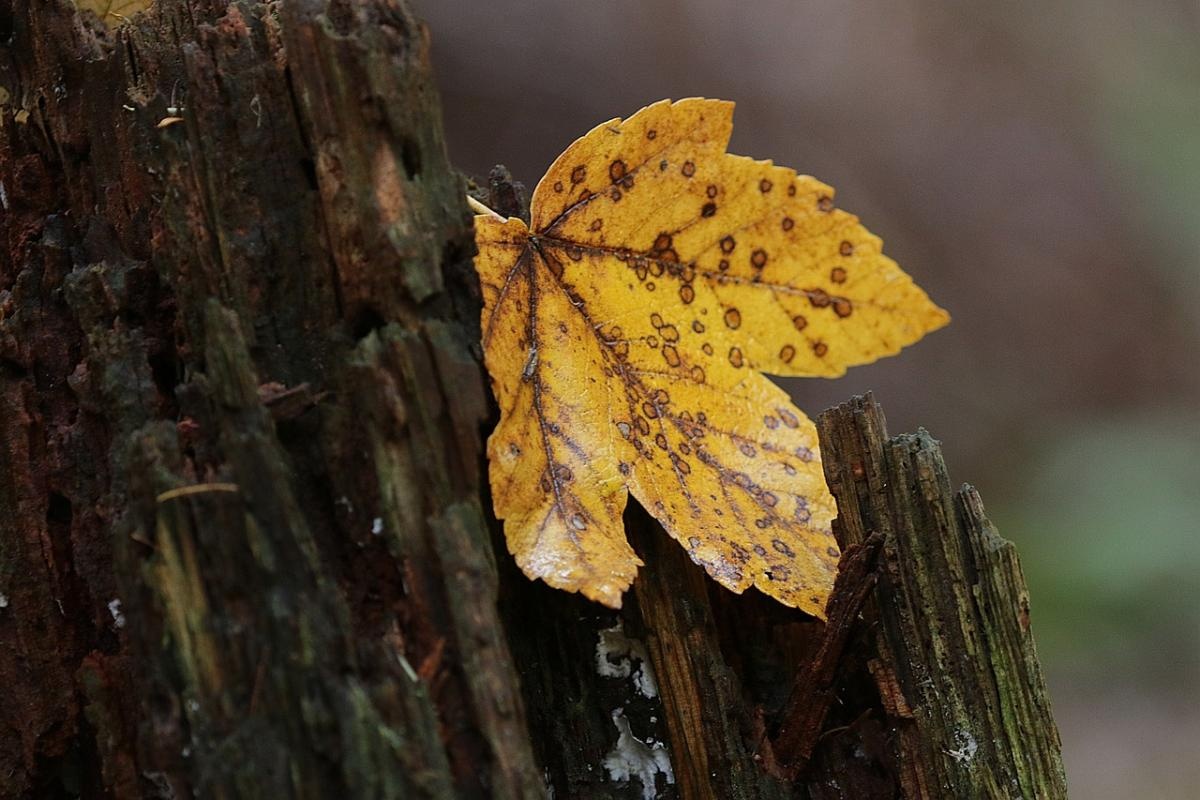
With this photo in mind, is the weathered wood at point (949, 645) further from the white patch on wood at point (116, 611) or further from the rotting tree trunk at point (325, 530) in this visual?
the white patch on wood at point (116, 611)

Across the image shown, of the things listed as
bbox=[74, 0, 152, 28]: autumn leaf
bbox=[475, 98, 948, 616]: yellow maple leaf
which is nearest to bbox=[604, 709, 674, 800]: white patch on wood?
bbox=[475, 98, 948, 616]: yellow maple leaf

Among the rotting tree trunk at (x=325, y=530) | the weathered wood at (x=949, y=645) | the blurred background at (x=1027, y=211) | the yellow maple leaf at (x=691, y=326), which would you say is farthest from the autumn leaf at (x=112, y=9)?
the blurred background at (x=1027, y=211)

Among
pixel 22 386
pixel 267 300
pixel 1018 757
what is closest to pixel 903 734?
pixel 1018 757

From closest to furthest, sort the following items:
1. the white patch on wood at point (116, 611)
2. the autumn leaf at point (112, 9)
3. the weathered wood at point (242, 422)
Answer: the weathered wood at point (242, 422) → the white patch on wood at point (116, 611) → the autumn leaf at point (112, 9)

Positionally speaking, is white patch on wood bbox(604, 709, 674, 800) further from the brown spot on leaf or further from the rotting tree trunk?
the brown spot on leaf

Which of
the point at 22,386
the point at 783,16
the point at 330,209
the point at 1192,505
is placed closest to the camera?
the point at 330,209

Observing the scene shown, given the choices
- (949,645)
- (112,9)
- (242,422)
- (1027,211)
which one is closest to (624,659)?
(949,645)

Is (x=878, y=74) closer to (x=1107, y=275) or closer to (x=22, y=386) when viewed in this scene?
(x=1107, y=275)
